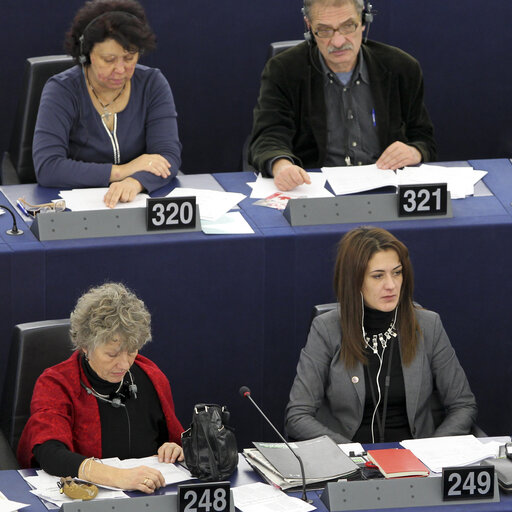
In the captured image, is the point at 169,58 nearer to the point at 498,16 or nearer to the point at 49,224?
the point at 498,16

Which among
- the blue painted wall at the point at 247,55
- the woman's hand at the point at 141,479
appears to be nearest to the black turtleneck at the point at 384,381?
the woman's hand at the point at 141,479

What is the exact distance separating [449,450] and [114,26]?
73.5 inches

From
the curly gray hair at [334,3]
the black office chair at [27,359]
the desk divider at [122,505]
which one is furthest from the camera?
the curly gray hair at [334,3]

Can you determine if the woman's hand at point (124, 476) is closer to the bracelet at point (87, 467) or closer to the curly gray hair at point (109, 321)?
the bracelet at point (87, 467)

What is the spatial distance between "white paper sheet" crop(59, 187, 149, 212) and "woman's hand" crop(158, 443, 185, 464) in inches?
42.3

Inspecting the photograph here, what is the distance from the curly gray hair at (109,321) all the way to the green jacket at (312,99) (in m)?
1.39

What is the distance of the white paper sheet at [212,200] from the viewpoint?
14.3 feet

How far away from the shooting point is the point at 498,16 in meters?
5.87

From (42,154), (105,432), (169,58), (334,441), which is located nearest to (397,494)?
(334,441)

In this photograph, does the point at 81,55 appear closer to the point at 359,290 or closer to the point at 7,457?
the point at 359,290

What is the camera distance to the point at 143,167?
4535mm

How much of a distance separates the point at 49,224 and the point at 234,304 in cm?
63

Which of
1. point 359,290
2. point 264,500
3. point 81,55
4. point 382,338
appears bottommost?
point 264,500

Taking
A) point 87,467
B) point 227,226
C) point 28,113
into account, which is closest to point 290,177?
point 227,226
